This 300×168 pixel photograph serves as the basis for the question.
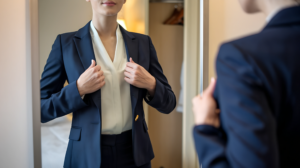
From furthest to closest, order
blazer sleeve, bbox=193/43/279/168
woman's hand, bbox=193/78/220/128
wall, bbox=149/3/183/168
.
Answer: wall, bbox=149/3/183/168 < woman's hand, bbox=193/78/220/128 < blazer sleeve, bbox=193/43/279/168

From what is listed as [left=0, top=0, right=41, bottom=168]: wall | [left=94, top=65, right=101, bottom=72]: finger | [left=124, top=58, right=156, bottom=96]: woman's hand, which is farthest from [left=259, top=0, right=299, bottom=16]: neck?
[left=0, top=0, right=41, bottom=168]: wall

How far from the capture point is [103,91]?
3.30 ft

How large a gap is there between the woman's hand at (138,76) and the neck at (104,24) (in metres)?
0.19

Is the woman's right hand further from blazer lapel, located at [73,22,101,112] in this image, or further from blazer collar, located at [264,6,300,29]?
blazer collar, located at [264,6,300,29]

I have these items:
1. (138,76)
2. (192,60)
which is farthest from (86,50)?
(192,60)

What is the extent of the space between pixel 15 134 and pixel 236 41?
3.74 feet

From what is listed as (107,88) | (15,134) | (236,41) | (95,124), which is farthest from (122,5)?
(15,134)

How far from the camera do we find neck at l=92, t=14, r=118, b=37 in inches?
42.1

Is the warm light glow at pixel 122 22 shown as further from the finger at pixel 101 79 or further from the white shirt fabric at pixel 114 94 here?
the finger at pixel 101 79

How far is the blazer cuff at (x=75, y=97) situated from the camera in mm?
958

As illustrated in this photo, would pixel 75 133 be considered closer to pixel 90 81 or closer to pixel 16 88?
pixel 90 81

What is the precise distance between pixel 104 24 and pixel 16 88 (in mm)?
A: 550

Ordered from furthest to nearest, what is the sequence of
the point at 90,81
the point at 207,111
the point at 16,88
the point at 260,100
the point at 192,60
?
the point at 192,60 < the point at 16,88 < the point at 90,81 < the point at 207,111 < the point at 260,100

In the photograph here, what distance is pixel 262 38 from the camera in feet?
1.69
